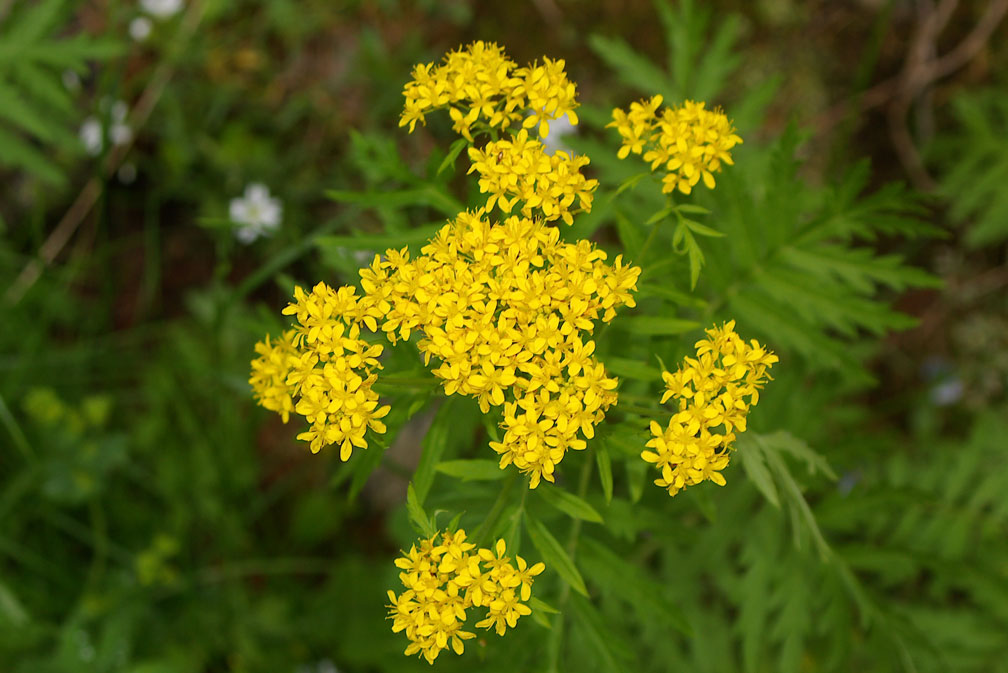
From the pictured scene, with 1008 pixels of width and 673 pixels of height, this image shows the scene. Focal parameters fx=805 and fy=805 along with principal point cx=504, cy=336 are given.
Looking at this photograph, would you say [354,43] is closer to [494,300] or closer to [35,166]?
[35,166]

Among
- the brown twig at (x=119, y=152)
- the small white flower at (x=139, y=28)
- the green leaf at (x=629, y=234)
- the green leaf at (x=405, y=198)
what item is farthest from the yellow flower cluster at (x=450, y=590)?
the small white flower at (x=139, y=28)

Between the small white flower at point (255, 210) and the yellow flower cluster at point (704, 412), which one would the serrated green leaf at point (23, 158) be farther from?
the yellow flower cluster at point (704, 412)

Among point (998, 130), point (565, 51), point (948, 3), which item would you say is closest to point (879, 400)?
point (998, 130)

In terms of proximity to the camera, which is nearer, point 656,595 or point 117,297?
point 656,595

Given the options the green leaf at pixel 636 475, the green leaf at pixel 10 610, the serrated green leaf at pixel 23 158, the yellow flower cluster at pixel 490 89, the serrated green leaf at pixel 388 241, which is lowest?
the green leaf at pixel 636 475

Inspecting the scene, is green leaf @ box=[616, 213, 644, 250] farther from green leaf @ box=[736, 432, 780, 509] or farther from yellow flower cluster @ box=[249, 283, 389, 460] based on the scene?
yellow flower cluster @ box=[249, 283, 389, 460]
